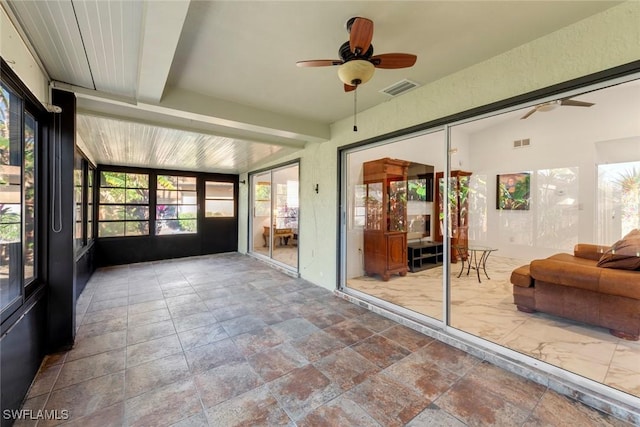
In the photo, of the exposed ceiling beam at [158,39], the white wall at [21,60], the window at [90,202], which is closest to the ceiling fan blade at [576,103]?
the exposed ceiling beam at [158,39]

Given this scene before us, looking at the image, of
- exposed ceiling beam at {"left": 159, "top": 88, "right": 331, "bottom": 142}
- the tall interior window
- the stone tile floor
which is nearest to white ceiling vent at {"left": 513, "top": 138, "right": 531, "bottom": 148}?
exposed ceiling beam at {"left": 159, "top": 88, "right": 331, "bottom": 142}

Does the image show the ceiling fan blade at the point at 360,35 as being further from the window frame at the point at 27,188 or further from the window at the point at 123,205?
the window at the point at 123,205

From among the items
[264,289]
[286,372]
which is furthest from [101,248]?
[286,372]

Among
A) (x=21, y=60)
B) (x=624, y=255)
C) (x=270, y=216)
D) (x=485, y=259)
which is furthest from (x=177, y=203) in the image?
(x=624, y=255)

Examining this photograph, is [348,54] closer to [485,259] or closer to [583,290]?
[583,290]

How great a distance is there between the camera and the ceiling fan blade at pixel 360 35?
1.57 metres

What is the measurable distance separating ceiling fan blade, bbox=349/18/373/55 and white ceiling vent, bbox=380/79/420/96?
1165 millimetres

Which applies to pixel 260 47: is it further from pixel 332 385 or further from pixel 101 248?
pixel 101 248

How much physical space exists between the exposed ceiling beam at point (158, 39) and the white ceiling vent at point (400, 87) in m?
2.09

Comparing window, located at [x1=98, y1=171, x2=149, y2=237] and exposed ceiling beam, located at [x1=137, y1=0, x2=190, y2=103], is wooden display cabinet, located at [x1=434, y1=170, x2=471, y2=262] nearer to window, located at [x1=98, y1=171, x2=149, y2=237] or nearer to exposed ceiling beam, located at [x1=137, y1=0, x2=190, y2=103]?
exposed ceiling beam, located at [x1=137, y1=0, x2=190, y2=103]

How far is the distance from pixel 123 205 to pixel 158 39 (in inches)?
242

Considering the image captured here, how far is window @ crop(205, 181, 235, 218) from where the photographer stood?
301 inches

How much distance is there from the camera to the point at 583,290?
274 cm

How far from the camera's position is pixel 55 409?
5.79ft
